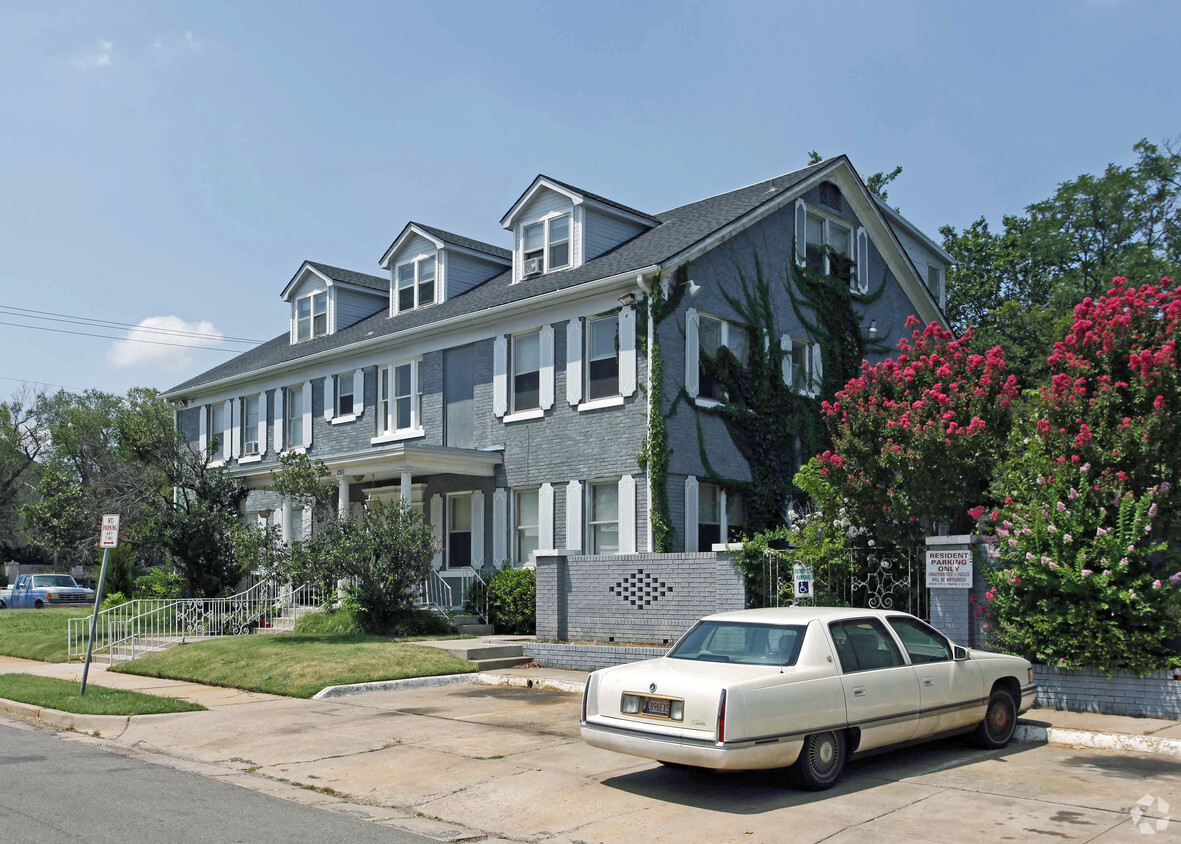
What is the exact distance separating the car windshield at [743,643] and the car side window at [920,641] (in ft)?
4.01

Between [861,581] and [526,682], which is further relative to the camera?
[526,682]

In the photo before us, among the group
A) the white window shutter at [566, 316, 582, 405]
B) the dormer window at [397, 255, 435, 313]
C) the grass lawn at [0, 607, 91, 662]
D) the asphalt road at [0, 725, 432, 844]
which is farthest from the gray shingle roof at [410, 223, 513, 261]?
the asphalt road at [0, 725, 432, 844]

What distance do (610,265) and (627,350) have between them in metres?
2.27

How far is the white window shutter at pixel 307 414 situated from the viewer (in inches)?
1100

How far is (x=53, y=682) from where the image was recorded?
647 inches

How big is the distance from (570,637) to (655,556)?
88.6 inches

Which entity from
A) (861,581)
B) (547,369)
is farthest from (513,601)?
(861,581)

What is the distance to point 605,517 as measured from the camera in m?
21.3

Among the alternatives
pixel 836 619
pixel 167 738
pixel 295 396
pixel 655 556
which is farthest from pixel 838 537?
pixel 295 396

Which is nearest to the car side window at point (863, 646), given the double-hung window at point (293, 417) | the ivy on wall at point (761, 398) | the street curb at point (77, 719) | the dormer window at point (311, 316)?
the street curb at point (77, 719)

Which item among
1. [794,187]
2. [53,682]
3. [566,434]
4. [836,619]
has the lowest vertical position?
[53,682]

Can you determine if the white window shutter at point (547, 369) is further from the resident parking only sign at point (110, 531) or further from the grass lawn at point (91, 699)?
the grass lawn at point (91, 699)

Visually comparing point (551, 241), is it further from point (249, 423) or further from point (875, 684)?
point (875, 684)

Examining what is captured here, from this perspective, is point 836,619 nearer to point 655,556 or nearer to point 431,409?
point 655,556
